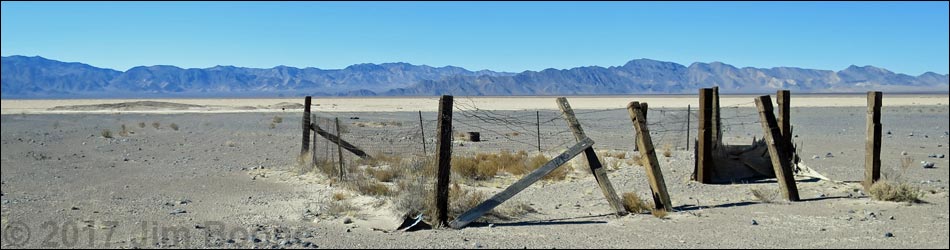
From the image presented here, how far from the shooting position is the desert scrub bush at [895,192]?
11250mm

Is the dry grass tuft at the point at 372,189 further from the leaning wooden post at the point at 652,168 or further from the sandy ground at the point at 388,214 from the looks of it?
the leaning wooden post at the point at 652,168

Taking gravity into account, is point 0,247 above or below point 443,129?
below

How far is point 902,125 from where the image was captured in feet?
119

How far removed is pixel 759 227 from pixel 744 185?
4.13 metres

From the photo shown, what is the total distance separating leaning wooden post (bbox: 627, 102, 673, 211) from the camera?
10867 millimetres

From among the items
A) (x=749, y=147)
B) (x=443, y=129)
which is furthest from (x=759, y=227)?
(x=749, y=147)

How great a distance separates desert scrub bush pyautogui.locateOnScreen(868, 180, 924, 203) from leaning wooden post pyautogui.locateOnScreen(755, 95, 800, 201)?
1.11 m

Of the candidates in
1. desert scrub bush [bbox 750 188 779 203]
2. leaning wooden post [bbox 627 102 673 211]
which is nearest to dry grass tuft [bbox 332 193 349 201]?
leaning wooden post [bbox 627 102 673 211]

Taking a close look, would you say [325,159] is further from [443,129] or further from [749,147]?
[749,147]

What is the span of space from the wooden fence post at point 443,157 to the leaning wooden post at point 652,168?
2876 mm

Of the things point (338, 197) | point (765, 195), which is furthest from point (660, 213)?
point (338, 197)

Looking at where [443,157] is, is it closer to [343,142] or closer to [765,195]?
[765,195]

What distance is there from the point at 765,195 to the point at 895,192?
177cm

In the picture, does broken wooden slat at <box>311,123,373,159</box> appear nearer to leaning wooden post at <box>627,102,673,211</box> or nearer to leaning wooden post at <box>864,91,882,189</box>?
leaning wooden post at <box>627,102,673,211</box>
